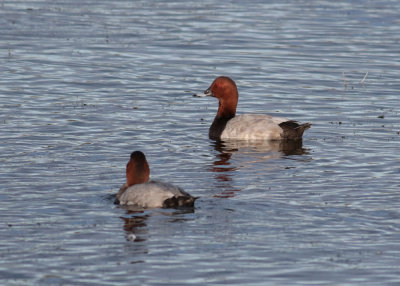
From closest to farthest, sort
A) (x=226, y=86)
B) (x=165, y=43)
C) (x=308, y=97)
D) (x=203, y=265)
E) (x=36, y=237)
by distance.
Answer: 1. (x=203, y=265)
2. (x=36, y=237)
3. (x=226, y=86)
4. (x=308, y=97)
5. (x=165, y=43)

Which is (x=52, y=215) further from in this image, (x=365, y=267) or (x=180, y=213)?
(x=365, y=267)

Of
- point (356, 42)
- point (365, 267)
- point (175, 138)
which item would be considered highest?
point (356, 42)

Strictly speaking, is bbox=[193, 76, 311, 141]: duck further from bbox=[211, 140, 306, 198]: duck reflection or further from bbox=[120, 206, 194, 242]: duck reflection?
bbox=[120, 206, 194, 242]: duck reflection

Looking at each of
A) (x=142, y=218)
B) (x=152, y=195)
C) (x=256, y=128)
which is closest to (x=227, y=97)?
(x=256, y=128)

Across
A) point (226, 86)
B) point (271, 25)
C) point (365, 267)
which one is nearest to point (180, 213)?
point (365, 267)

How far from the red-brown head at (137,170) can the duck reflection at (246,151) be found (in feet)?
5.67

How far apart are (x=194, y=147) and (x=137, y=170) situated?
4348 millimetres

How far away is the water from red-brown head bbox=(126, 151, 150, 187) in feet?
1.47

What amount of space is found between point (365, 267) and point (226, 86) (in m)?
9.89

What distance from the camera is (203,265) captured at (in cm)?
1052

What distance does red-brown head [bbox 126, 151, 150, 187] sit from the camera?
13.4 meters

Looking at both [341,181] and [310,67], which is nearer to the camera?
[341,181]

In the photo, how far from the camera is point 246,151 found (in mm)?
17734

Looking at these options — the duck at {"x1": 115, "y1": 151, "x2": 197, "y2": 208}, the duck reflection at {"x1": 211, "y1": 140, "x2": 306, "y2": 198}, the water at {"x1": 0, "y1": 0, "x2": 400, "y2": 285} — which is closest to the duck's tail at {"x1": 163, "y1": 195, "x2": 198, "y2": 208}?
the duck at {"x1": 115, "y1": 151, "x2": 197, "y2": 208}
